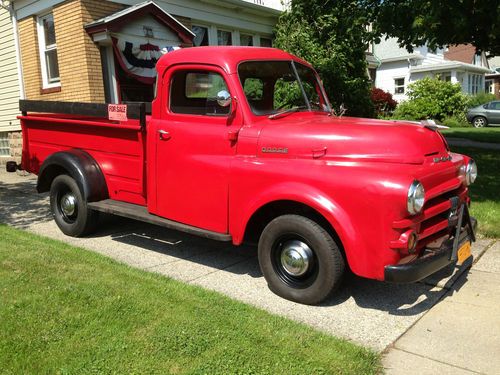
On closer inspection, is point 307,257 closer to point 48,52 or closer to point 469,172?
point 469,172

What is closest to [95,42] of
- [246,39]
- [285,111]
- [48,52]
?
[48,52]

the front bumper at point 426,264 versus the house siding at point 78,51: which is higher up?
the house siding at point 78,51

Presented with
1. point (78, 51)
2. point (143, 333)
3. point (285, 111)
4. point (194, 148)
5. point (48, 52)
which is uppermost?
point (48, 52)

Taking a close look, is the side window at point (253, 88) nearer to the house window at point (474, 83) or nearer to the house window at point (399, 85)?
the house window at point (399, 85)

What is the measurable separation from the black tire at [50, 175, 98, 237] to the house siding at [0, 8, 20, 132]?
6.68 m

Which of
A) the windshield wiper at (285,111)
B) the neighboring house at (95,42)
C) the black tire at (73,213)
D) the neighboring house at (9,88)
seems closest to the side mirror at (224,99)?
the windshield wiper at (285,111)

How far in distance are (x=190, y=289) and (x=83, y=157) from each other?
2359mm

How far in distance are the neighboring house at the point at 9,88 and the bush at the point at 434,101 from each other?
1679cm

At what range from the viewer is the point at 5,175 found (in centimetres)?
1061

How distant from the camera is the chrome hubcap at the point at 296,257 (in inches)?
153

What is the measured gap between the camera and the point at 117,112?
516 centimetres

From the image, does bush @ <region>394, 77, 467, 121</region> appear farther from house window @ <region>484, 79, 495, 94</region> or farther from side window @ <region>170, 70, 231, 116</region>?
side window @ <region>170, 70, 231, 116</region>

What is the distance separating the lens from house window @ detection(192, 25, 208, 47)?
11644 millimetres

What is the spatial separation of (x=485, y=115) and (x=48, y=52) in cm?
1981
